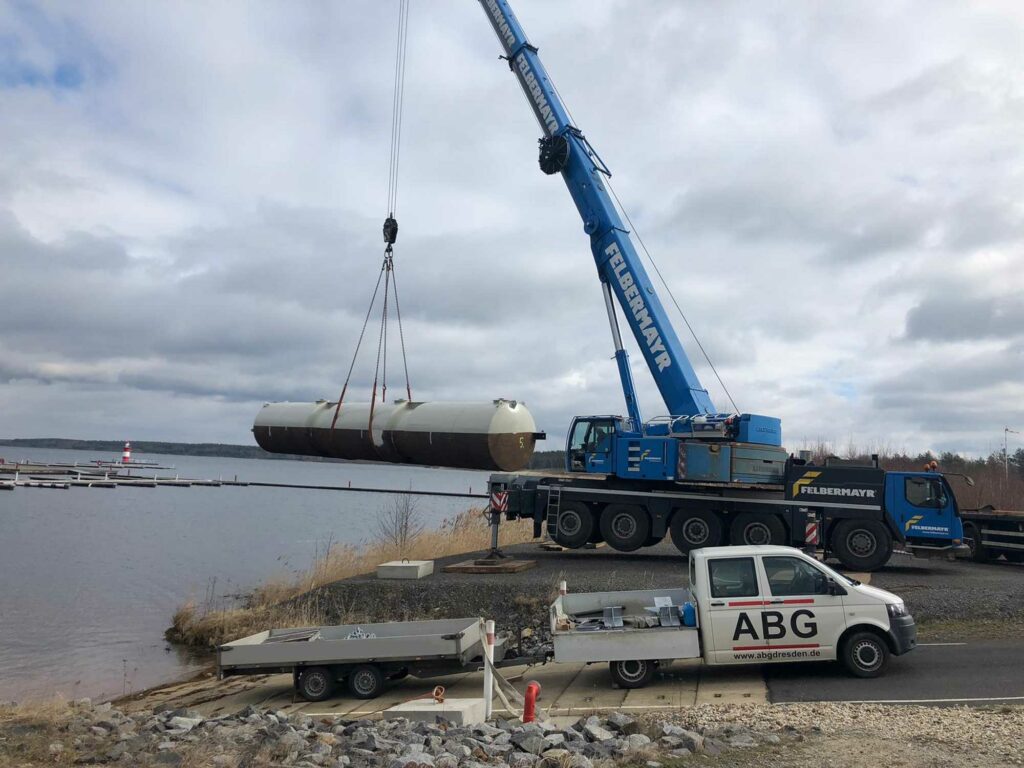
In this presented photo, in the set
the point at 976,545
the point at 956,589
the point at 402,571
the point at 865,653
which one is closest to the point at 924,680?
the point at 865,653

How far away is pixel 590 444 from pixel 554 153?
7539 mm

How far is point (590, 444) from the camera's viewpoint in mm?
21016

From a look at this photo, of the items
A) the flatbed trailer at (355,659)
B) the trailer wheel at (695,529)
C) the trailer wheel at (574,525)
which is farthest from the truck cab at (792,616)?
the trailer wheel at (574,525)

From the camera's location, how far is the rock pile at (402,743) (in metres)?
7.51

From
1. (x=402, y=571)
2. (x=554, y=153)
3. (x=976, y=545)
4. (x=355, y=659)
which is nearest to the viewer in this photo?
(x=355, y=659)

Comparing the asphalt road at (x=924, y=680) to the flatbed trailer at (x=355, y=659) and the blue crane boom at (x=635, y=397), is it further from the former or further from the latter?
the blue crane boom at (x=635, y=397)

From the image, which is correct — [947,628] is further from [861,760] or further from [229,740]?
[229,740]

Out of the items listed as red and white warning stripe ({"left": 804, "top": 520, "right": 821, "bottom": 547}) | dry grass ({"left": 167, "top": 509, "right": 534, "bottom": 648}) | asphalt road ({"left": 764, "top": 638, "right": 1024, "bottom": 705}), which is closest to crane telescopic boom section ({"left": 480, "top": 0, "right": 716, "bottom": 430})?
red and white warning stripe ({"left": 804, "top": 520, "right": 821, "bottom": 547})

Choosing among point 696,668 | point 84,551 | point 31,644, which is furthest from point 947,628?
point 84,551

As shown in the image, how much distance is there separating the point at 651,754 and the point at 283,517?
53.5 m

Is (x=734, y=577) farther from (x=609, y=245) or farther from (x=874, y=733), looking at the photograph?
(x=609, y=245)

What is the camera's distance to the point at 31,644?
1873 centimetres

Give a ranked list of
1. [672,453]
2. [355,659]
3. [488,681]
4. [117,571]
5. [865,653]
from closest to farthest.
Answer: [488,681]
[865,653]
[355,659]
[672,453]
[117,571]

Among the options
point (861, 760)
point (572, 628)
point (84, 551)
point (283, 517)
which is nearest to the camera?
point (861, 760)
